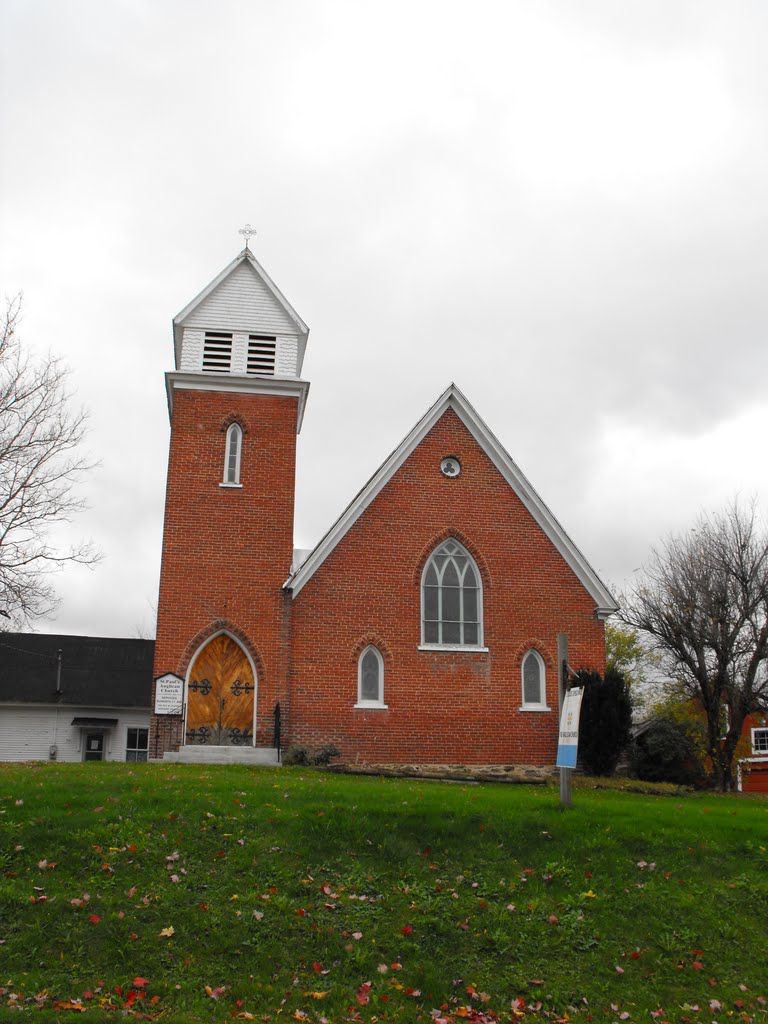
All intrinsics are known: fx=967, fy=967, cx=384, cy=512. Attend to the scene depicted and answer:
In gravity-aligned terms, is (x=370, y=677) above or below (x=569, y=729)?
above

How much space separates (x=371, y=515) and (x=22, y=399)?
8.62 metres

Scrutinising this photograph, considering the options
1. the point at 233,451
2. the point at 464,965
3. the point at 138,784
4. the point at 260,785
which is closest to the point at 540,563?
the point at 233,451

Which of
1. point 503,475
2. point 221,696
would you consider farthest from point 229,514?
point 503,475

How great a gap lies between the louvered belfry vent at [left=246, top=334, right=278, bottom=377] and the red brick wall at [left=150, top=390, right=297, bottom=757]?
718mm

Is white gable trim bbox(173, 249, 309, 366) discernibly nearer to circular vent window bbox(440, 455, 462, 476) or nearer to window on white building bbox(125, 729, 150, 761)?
circular vent window bbox(440, 455, 462, 476)

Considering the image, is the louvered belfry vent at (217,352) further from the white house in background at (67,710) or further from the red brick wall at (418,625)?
the white house in background at (67,710)

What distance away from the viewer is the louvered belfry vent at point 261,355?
23.5m

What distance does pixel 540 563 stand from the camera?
22906 millimetres

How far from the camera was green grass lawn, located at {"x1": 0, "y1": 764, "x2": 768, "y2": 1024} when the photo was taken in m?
8.82

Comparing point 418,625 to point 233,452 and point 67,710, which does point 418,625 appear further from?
point 67,710

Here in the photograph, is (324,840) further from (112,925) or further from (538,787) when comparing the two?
(538,787)

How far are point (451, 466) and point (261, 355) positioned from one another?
537 cm

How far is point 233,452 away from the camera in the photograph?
22797 millimetres

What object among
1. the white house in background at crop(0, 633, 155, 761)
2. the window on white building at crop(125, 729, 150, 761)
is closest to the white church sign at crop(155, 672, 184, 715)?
the white house in background at crop(0, 633, 155, 761)
